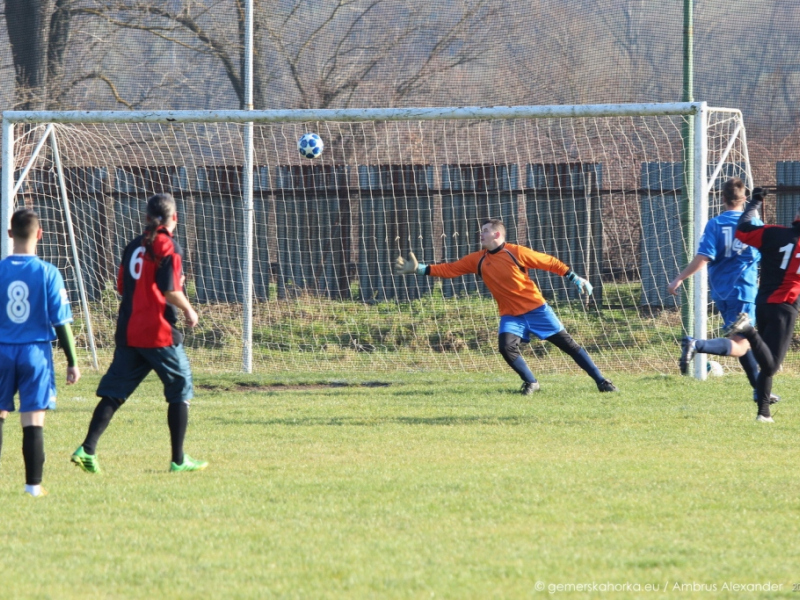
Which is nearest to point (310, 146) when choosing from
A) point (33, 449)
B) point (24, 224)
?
point (24, 224)

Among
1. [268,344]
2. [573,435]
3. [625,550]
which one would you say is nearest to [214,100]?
[268,344]

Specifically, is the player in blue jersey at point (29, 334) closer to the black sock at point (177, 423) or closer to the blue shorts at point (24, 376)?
the blue shorts at point (24, 376)

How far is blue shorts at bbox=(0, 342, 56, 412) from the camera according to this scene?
5.47 metres

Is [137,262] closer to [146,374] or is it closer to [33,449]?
[146,374]

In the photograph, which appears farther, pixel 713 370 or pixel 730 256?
pixel 713 370

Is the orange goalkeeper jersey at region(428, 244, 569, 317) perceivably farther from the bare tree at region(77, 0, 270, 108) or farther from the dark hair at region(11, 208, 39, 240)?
the bare tree at region(77, 0, 270, 108)

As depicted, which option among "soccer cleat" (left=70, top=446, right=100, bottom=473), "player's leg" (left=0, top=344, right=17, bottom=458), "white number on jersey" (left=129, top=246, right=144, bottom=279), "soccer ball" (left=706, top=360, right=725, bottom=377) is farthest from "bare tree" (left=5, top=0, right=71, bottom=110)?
"player's leg" (left=0, top=344, right=17, bottom=458)

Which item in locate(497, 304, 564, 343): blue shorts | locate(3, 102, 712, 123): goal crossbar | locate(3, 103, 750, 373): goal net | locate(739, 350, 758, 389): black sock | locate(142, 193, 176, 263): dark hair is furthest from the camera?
locate(3, 103, 750, 373): goal net

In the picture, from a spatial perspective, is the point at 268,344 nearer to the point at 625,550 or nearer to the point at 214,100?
the point at 214,100

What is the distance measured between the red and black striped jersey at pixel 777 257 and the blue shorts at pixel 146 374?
4008mm

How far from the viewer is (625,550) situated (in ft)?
14.1

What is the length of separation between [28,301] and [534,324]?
521cm

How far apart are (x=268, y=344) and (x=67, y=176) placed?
3.37 metres

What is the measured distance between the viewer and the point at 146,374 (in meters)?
6.07
